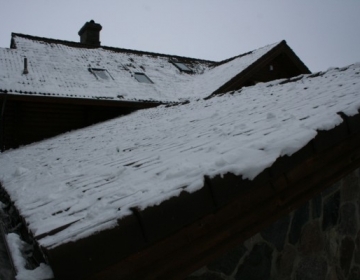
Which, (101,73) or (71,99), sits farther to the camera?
(101,73)

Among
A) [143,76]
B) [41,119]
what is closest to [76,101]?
[41,119]

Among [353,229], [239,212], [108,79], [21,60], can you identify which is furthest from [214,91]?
[239,212]

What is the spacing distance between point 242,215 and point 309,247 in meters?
0.90

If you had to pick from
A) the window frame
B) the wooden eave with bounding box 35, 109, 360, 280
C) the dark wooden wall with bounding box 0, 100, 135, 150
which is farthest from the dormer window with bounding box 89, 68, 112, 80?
the wooden eave with bounding box 35, 109, 360, 280

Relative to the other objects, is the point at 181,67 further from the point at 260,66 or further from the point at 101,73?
the point at 101,73

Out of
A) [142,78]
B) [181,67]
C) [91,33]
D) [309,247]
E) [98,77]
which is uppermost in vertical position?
[91,33]

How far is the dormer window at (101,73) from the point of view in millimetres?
10911

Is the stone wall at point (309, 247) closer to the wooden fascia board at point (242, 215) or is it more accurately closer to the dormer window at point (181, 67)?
the wooden fascia board at point (242, 215)

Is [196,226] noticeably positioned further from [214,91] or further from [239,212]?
[214,91]

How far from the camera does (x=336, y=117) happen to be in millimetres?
2389

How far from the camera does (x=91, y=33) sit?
1513 centimetres

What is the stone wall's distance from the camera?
2178mm

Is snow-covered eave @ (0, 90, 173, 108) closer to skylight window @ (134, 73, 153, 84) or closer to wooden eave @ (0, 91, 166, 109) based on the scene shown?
wooden eave @ (0, 91, 166, 109)

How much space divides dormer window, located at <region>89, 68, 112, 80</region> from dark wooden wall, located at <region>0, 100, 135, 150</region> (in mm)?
1385
